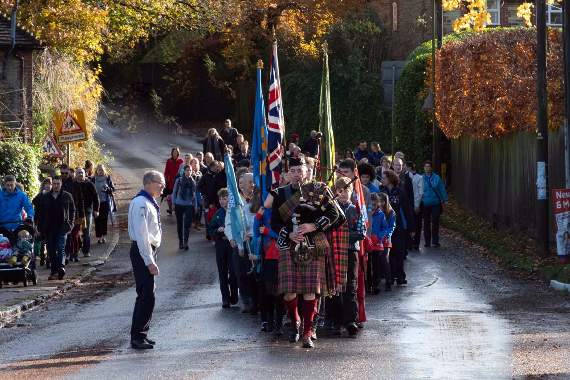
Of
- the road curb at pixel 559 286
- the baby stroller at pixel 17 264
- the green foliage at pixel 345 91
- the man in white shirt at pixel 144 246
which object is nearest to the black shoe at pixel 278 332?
the man in white shirt at pixel 144 246

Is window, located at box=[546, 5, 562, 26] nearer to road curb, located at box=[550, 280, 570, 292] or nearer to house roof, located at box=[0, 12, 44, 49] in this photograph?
house roof, located at box=[0, 12, 44, 49]

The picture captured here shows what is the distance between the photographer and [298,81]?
4494 centimetres

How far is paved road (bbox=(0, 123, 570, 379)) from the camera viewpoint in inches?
440

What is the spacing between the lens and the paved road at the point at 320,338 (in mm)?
11180

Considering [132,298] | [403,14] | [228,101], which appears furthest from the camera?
[228,101]

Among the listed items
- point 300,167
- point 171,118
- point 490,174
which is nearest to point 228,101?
point 171,118

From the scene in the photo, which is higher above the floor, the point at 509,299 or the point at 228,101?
the point at 228,101

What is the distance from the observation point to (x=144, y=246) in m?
12.3

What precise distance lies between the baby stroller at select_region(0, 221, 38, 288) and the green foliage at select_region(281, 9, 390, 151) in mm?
24759

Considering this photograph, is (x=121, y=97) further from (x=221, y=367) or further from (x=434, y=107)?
(x=221, y=367)

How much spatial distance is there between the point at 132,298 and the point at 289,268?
234 inches

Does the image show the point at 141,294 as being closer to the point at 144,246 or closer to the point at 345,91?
the point at 144,246

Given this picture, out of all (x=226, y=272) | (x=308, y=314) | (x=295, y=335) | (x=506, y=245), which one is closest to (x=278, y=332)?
(x=295, y=335)

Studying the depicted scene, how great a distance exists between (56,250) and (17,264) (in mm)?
1467
